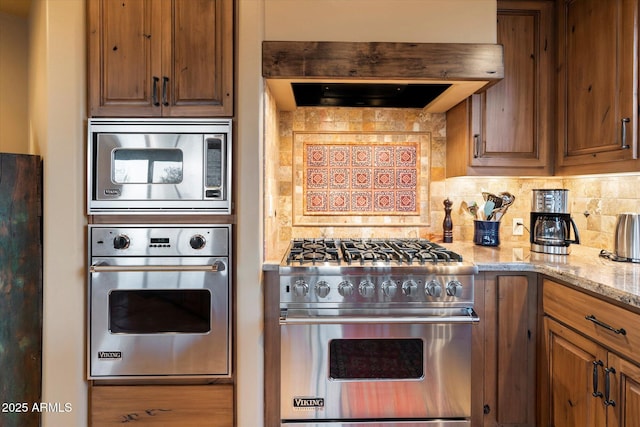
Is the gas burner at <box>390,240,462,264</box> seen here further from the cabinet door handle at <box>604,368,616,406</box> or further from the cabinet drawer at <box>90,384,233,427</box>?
the cabinet drawer at <box>90,384,233,427</box>

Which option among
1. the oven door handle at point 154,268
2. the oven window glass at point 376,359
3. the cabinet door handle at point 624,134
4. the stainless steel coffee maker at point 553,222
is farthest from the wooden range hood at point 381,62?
the oven window glass at point 376,359

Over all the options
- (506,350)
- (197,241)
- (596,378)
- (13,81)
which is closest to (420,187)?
(506,350)

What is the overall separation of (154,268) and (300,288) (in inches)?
Answer: 26.8

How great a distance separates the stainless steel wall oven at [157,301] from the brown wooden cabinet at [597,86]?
187 cm

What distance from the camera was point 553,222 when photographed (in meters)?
1.99

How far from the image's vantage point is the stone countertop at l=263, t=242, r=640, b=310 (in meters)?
1.31

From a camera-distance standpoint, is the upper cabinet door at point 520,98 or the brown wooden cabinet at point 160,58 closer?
the brown wooden cabinet at point 160,58

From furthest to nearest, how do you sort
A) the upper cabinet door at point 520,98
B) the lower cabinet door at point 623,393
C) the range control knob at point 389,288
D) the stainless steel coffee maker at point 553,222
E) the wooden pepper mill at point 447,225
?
the wooden pepper mill at point 447,225 < the upper cabinet door at point 520,98 < the stainless steel coffee maker at point 553,222 < the range control knob at point 389,288 < the lower cabinet door at point 623,393

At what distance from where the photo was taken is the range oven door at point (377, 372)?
5.66 ft

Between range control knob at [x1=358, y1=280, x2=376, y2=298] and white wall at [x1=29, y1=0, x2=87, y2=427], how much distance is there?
1.31 metres

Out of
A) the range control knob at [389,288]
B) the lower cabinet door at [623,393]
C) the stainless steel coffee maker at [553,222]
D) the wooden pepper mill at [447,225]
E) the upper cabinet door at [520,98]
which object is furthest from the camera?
the wooden pepper mill at [447,225]

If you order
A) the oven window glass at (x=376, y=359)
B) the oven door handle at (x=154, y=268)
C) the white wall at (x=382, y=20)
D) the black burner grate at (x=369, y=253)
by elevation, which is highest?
the white wall at (x=382, y=20)

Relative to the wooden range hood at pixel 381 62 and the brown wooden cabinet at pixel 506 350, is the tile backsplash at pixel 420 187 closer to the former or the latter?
the wooden range hood at pixel 381 62

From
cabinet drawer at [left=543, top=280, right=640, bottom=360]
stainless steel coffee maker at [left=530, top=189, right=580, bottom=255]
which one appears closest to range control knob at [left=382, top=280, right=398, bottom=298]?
cabinet drawer at [left=543, top=280, right=640, bottom=360]
